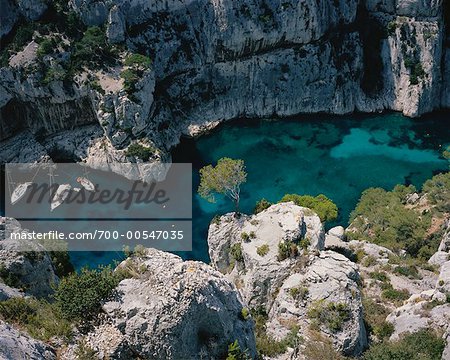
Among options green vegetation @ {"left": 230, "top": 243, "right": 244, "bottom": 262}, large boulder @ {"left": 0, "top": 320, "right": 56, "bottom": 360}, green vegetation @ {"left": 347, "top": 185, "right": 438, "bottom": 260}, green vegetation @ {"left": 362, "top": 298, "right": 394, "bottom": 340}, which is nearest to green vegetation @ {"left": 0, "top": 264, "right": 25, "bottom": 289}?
large boulder @ {"left": 0, "top": 320, "right": 56, "bottom": 360}

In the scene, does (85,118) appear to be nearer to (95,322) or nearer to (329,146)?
(329,146)

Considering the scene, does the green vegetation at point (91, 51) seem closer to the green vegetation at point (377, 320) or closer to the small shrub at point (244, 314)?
the green vegetation at point (377, 320)

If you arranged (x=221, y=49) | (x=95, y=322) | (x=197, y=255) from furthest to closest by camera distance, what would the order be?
(x=221, y=49)
(x=197, y=255)
(x=95, y=322)

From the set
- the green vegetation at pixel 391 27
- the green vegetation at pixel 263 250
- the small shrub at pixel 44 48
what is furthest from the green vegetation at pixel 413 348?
the green vegetation at pixel 391 27

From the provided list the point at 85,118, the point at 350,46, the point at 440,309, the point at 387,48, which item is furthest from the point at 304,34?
the point at 440,309

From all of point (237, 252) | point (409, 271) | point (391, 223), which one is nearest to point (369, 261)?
point (409, 271)

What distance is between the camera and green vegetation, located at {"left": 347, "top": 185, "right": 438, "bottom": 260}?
122 ft

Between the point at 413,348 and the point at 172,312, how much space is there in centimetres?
1070

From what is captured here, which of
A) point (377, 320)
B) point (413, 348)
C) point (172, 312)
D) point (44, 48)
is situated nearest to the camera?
point (172, 312)

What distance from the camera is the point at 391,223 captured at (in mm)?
39000

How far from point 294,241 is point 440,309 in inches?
309

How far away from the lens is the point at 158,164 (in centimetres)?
4938

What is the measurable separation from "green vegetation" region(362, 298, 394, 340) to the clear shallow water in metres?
Result: 18.8

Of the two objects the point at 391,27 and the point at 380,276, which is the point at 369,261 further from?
the point at 391,27
